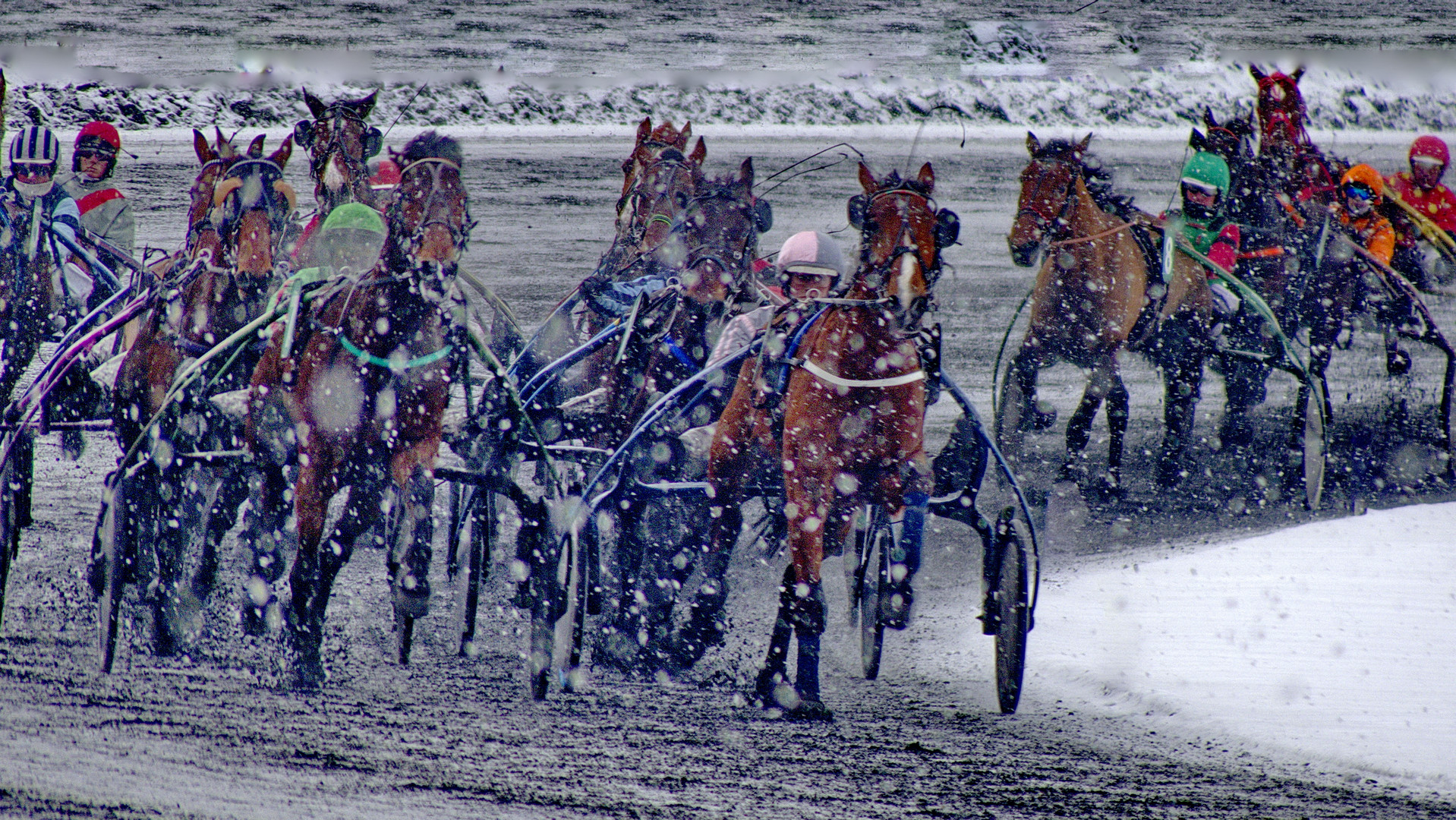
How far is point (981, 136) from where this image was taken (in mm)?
21891

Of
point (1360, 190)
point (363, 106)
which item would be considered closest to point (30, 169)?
point (363, 106)

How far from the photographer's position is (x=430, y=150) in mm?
5492

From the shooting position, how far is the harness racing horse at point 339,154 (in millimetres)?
7961

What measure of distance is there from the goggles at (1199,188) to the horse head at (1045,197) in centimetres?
157

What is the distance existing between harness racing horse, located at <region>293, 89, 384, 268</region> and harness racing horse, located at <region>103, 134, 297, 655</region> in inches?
51.7

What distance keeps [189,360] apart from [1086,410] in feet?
17.5

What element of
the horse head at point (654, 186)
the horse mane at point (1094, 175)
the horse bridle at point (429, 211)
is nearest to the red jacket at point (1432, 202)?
the horse mane at point (1094, 175)

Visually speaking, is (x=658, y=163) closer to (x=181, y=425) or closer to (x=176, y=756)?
(x=181, y=425)

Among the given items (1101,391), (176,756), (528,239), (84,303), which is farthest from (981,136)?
(176,756)

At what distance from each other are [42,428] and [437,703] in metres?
2.93

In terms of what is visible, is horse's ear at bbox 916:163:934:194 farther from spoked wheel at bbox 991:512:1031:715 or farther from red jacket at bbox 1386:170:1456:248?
red jacket at bbox 1386:170:1456:248

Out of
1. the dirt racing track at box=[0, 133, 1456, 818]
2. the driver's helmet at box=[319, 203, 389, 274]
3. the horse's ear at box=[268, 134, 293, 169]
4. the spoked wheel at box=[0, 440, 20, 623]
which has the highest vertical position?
the horse's ear at box=[268, 134, 293, 169]

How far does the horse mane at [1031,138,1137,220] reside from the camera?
811 centimetres

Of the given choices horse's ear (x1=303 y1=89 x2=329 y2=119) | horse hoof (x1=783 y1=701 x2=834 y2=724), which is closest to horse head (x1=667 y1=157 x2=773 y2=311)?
horse hoof (x1=783 y1=701 x2=834 y2=724)
